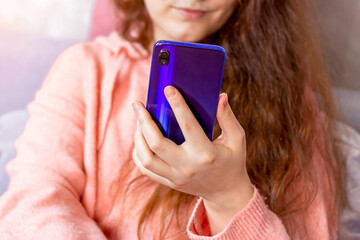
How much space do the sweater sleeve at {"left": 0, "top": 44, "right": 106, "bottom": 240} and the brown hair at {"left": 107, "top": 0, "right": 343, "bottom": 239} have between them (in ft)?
0.43

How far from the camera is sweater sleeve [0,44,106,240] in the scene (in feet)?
2.11

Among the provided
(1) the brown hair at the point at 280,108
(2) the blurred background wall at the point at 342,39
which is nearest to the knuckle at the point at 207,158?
(1) the brown hair at the point at 280,108

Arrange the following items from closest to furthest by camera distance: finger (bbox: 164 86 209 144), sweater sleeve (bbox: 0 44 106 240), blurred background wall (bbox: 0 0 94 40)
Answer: finger (bbox: 164 86 209 144) → sweater sleeve (bbox: 0 44 106 240) → blurred background wall (bbox: 0 0 94 40)

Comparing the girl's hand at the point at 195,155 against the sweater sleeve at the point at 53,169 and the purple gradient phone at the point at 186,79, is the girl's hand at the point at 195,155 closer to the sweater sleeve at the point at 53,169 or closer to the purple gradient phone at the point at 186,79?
the purple gradient phone at the point at 186,79

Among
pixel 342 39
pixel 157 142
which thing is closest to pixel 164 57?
pixel 157 142

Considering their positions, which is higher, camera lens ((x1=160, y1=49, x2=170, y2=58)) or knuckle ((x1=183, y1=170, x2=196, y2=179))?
camera lens ((x1=160, y1=49, x2=170, y2=58))

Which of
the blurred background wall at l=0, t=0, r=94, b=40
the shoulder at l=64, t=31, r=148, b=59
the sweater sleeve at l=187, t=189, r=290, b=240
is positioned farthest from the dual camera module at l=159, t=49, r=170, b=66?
the blurred background wall at l=0, t=0, r=94, b=40

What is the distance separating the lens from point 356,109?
943 millimetres

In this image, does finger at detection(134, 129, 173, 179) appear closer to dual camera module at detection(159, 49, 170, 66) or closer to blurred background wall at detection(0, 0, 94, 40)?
dual camera module at detection(159, 49, 170, 66)

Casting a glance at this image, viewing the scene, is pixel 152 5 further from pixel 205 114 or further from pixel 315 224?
pixel 315 224

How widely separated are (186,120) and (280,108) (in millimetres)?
339

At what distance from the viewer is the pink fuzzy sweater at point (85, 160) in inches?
25.8

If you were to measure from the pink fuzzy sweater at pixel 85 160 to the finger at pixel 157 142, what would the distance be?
0.52ft

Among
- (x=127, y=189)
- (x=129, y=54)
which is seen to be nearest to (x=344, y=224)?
(x=127, y=189)
